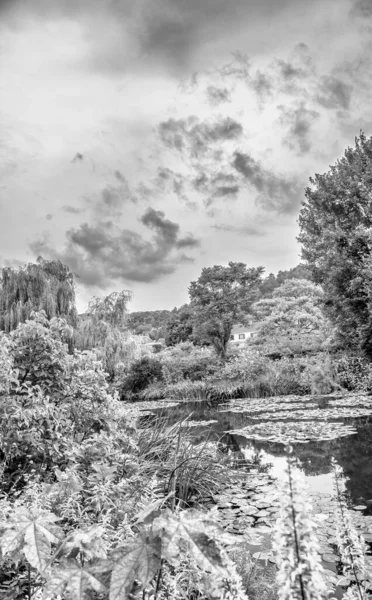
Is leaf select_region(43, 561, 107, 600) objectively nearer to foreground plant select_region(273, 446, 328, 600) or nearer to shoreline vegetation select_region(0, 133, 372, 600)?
shoreline vegetation select_region(0, 133, 372, 600)

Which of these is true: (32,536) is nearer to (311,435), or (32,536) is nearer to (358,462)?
(358,462)

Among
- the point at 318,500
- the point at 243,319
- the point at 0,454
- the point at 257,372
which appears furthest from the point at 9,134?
the point at 243,319

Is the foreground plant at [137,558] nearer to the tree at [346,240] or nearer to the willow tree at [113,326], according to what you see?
the tree at [346,240]

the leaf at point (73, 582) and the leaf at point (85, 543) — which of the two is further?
the leaf at point (85, 543)

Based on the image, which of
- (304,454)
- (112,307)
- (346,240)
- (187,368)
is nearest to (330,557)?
(304,454)

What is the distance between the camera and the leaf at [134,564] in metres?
0.97

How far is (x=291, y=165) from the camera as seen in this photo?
15.7 metres

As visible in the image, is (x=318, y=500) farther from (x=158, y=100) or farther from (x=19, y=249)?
(x=19, y=249)

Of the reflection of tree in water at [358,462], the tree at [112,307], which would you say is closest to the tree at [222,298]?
the tree at [112,307]

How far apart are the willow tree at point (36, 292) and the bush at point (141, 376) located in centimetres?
1035

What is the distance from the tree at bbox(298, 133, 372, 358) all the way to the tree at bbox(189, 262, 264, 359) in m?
10.9

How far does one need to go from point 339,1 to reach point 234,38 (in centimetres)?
303

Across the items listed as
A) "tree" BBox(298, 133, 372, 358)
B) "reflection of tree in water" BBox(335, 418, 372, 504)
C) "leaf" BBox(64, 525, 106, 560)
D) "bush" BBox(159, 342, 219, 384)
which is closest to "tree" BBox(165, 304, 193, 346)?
"bush" BBox(159, 342, 219, 384)

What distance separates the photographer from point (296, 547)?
90 centimetres
